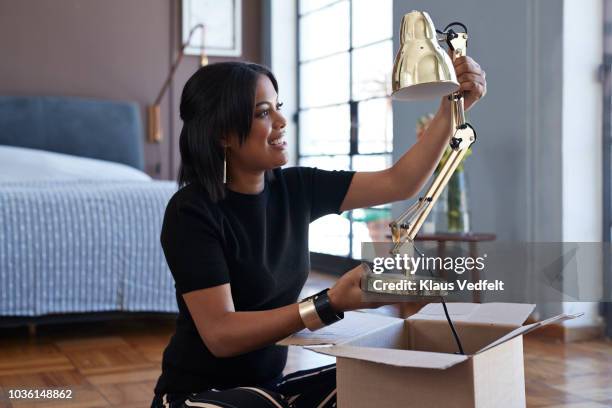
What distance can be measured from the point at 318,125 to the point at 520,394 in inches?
171

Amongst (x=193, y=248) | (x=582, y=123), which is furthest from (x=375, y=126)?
(x=193, y=248)

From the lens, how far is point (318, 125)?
17.3 ft

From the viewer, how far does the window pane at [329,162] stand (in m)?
4.91

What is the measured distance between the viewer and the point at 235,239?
1.38 metres

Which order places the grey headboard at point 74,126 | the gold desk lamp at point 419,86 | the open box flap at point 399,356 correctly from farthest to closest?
the grey headboard at point 74,126
the gold desk lamp at point 419,86
the open box flap at point 399,356

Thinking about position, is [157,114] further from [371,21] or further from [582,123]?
[582,123]

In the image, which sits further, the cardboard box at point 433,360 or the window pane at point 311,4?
the window pane at point 311,4

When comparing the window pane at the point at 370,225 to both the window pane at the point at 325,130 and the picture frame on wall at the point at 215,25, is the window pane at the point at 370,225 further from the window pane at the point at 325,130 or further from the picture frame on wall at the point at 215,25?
the picture frame on wall at the point at 215,25

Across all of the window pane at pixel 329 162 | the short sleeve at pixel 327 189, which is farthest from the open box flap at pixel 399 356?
the window pane at pixel 329 162

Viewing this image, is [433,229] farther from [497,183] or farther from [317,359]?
[317,359]

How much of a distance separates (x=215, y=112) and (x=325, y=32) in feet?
12.8

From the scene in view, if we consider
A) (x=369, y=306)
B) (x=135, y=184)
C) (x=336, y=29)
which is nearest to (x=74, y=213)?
(x=135, y=184)

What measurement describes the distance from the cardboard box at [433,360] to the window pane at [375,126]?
327cm

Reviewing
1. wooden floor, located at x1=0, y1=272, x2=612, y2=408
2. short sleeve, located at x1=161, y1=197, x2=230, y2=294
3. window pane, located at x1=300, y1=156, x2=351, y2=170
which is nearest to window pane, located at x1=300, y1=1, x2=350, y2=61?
window pane, located at x1=300, y1=156, x2=351, y2=170
